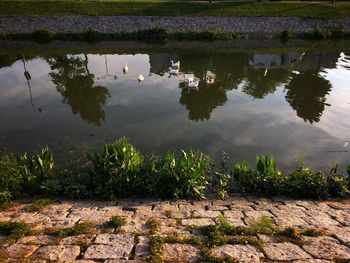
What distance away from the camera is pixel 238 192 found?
35.2 feet

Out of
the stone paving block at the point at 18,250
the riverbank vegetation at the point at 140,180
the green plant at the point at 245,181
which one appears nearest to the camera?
the stone paving block at the point at 18,250

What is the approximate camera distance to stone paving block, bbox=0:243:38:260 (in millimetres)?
6539

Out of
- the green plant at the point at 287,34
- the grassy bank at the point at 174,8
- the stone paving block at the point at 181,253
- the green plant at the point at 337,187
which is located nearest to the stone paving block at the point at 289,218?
the green plant at the point at 337,187

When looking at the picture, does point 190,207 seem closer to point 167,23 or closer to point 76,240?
point 76,240

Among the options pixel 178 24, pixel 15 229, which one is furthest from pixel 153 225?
pixel 178 24

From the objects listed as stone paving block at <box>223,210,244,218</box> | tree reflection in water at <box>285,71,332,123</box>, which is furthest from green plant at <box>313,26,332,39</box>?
stone paving block at <box>223,210,244,218</box>

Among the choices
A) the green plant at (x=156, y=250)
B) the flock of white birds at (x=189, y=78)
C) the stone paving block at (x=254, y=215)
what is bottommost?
the stone paving block at (x=254, y=215)

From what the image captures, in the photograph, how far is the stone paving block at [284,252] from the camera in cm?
664

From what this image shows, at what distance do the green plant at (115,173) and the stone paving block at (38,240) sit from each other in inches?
103

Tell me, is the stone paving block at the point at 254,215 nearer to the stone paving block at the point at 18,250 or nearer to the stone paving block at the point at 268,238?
the stone paving block at the point at 268,238

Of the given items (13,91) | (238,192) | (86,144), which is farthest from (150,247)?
(13,91)

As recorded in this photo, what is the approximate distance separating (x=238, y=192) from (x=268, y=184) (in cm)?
97

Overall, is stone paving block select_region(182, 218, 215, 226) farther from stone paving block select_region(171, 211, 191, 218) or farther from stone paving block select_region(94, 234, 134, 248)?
stone paving block select_region(94, 234, 134, 248)

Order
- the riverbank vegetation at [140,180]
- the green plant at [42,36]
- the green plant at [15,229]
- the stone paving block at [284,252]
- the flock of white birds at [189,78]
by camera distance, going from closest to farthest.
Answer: the stone paving block at [284,252], the green plant at [15,229], the riverbank vegetation at [140,180], the flock of white birds at [189,78], the green plant at [42,36]
